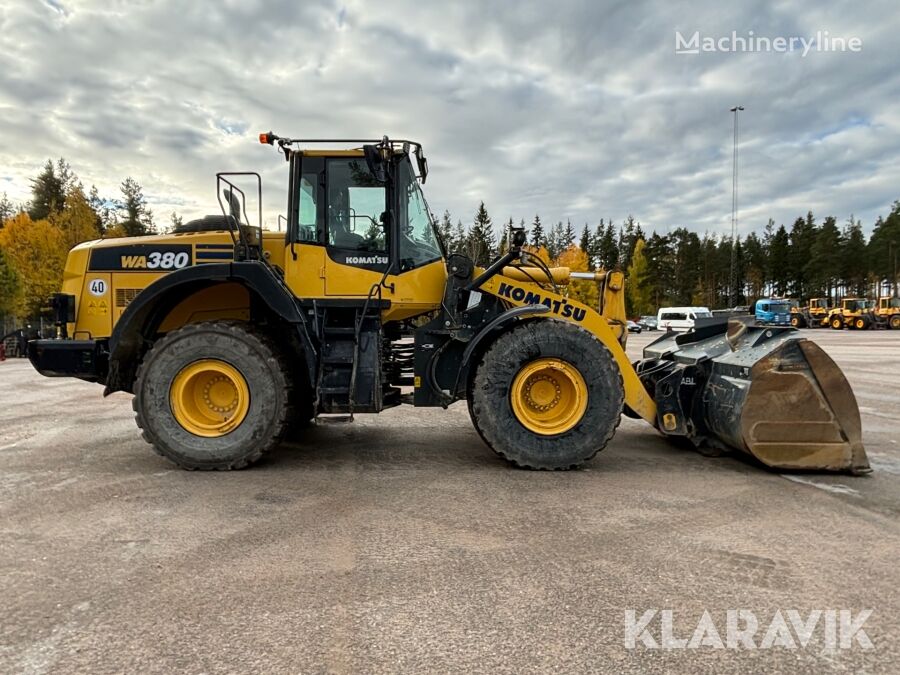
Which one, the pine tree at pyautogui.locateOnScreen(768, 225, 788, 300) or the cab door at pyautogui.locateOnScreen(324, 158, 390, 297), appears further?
the pine tree at pyautogui.locateOnScreen(768, 225, 788, 300)

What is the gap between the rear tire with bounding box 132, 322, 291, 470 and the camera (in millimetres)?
5004

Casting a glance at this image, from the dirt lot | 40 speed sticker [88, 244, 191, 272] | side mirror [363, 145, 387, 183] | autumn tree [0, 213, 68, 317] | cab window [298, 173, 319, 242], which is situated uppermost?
autumn tree [0, 213, 68, 317]

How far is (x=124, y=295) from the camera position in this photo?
548cm

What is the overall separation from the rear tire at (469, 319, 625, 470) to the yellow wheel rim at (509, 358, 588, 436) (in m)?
0.01

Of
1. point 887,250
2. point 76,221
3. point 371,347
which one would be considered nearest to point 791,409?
point 371,347

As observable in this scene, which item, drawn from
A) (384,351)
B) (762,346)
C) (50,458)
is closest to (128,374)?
(50,458)

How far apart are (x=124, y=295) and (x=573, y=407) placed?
4.40 metres

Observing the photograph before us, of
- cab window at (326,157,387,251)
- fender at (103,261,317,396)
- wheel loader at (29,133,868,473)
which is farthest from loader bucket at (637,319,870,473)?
fender at (103,261,317,396)

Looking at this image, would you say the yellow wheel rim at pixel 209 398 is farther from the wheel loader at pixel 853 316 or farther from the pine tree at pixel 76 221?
the wheel loader at pixel 853 316

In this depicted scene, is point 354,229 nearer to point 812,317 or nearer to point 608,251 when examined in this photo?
point 812,317

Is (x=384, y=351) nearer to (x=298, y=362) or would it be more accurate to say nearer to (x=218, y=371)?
(x=298, y=362)

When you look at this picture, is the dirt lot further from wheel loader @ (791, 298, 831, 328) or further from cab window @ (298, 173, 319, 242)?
wheel loader @ (791, 298, 831, 328)

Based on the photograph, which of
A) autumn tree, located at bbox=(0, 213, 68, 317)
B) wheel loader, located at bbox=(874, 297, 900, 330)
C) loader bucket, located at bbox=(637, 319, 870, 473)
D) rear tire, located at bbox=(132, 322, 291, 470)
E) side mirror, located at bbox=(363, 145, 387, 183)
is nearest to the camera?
loader bucket, located at bbox=(637, 319, 870, 473)

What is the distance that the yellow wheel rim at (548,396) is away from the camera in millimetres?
5055
